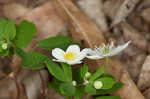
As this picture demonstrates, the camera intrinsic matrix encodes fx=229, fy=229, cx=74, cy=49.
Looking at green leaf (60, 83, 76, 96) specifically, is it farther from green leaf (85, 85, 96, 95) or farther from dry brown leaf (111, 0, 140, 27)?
dry brown leaf (111, 0, 140, 27)

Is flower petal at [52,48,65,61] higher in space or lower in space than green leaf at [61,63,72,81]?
higher

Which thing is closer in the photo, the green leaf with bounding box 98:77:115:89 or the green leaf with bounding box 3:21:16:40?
the green leaf with bounding box 98:77:115:89

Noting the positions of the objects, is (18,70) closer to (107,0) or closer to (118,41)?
(118,41)

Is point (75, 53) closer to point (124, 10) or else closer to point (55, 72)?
point (55, 72)

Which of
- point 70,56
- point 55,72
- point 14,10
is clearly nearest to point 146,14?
point 70,56

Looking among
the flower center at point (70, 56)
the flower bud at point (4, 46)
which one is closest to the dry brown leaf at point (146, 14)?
the flower center at point (70, 56)

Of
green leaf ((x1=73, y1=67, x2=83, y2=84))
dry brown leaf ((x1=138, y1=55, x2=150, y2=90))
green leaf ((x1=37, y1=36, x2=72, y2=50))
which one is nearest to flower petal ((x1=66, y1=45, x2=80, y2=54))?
green leaf ((x1=37, y1=36, x2=72, y2=50))

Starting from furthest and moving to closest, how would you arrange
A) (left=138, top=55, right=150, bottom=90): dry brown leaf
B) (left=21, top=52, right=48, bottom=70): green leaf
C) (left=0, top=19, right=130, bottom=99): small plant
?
(left=138, top=55, right=150, bottom=90): dry brown leaf, (left=21, top=52, right=48, bottom=70): green leaf, (left=0, top=19, right=130, bottom=99): small plant
